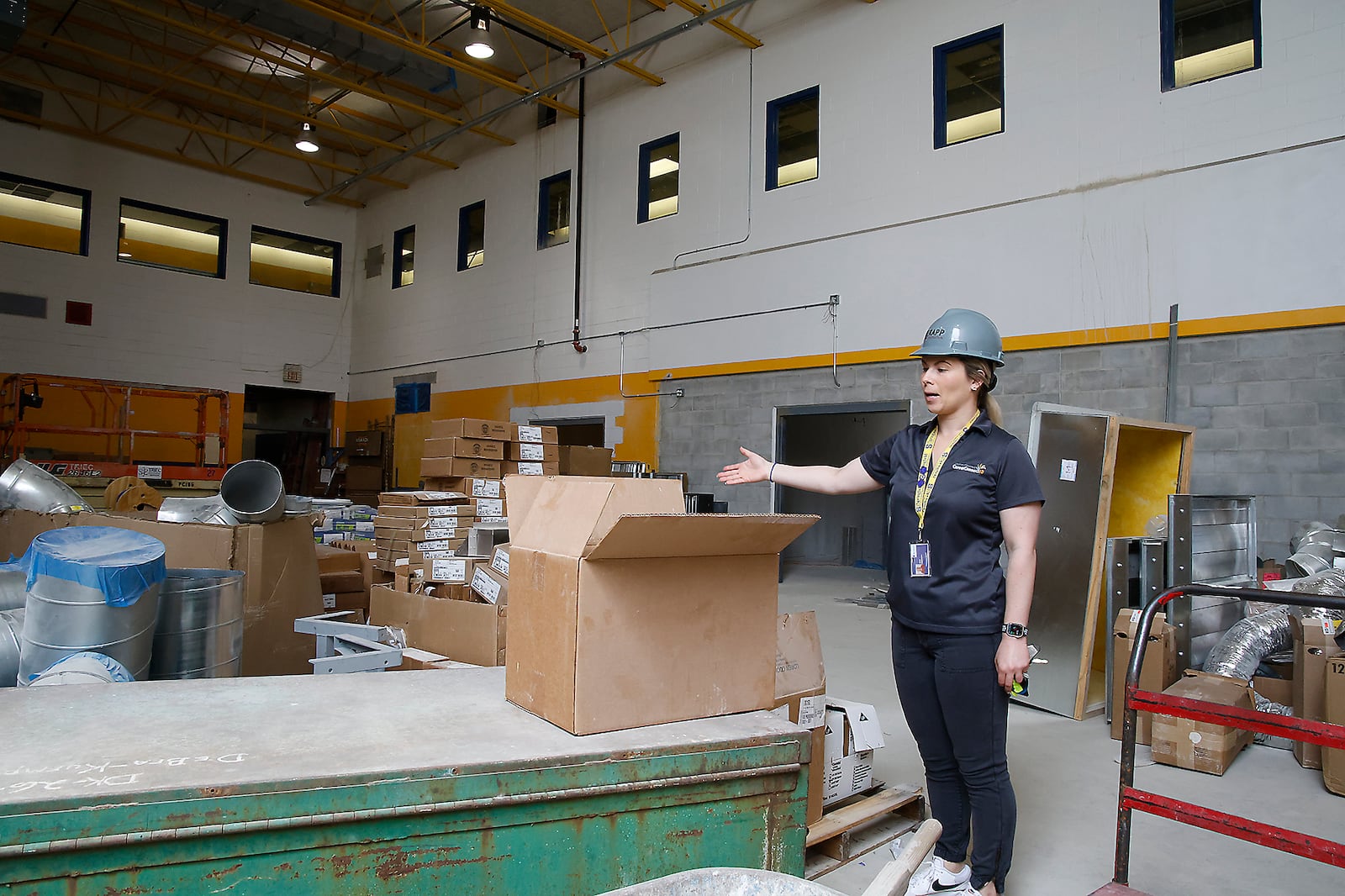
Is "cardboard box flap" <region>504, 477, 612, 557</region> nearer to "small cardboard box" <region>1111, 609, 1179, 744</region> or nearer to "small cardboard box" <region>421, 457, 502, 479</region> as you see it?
"small cardboard box" <region>1111, 609, 1179, 744</region>

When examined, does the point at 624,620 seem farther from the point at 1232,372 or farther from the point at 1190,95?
the point at 1190,95

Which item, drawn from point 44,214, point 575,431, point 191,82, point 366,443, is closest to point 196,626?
point 575,431

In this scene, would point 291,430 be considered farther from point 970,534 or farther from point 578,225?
point 970,534

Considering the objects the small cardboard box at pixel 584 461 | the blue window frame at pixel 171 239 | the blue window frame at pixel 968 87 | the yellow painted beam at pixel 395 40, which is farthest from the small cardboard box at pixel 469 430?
the blue window frame at pixel 171 239

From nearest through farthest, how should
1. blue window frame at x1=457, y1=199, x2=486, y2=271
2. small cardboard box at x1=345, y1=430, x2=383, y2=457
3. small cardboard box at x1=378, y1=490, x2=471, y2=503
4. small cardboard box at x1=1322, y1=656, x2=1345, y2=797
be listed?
small cardboard box at x1=1322, y1=656, x2=1345, y2=797, small cardboard box at x1=378, y1=490, x2=471, y2=503, blue window frame at x1=457, y1=199, x2=486, y2=271, small cardboard box at x1=345, y1=430, x2=383, y2=457

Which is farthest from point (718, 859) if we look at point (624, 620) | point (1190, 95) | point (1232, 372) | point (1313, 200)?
point (1190, 95)

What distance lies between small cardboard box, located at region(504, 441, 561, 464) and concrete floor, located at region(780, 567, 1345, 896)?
14.0 ft

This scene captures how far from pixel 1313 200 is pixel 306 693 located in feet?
22.2

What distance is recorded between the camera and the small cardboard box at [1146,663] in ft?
11.7

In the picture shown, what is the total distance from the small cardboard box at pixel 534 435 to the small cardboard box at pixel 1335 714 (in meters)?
6.09

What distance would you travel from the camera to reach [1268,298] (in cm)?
557

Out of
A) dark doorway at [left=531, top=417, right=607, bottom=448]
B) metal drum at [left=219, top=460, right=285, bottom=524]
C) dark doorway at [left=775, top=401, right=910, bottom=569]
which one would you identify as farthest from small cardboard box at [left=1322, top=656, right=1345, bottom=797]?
dark doorway at [left=531, top=417, right=607, bottom=448]

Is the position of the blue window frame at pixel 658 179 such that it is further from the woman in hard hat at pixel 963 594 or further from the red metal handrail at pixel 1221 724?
the red metal handrail at pixel 1221 724

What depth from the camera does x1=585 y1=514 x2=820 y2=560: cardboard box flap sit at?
1445mm
